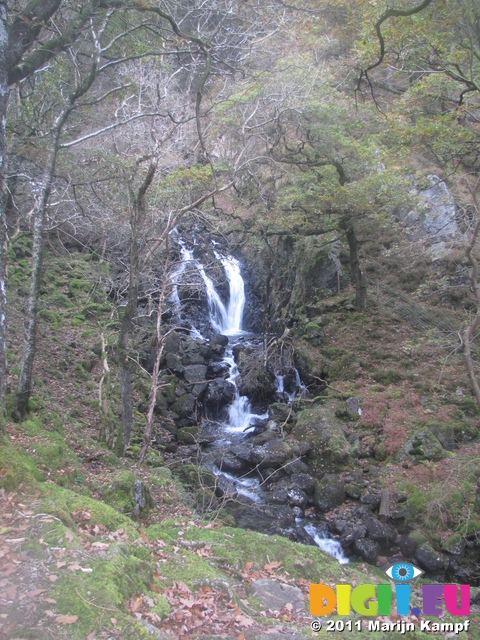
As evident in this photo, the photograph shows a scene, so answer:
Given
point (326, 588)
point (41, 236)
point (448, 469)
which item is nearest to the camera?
point (326, 588)

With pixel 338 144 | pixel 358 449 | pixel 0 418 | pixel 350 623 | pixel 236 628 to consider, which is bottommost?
pixel 358 449

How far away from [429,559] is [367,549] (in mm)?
1176

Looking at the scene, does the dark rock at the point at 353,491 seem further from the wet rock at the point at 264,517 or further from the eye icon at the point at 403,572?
the eye icon at the point at 403,572

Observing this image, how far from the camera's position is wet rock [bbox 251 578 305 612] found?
4340 mm

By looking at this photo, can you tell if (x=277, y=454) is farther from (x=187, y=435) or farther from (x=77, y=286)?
(x=77, y=286)

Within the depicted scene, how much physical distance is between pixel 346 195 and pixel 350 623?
11.5 m

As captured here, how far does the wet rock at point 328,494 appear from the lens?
32.3ft

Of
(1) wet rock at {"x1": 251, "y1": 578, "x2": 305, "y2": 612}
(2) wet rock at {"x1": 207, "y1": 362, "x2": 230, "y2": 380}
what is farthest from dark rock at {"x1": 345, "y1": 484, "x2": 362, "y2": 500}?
(2) wet rock at {"x1": 207, "y1": 362, "x2": 230, "y2": 380}

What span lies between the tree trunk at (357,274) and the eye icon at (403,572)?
396 inches

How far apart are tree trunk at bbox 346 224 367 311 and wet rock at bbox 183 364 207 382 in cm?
656

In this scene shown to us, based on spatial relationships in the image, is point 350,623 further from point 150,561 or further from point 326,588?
point 150,561

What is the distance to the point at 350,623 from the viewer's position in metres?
4.23

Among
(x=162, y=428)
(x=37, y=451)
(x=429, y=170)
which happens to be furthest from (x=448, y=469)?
(x=429, y=170)

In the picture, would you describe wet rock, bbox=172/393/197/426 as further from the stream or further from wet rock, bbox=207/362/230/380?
wet rock, bbox=207/362/230/380
